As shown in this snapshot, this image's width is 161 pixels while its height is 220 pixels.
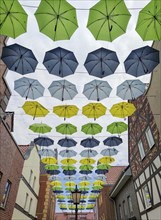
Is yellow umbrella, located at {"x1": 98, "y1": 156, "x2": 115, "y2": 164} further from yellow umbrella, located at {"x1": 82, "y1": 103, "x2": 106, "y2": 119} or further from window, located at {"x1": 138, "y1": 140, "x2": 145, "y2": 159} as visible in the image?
yellow umbrella, located at {"x1": 82, "y1": 103, "x2": 106, "y2": 119}

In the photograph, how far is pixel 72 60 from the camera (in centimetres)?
774

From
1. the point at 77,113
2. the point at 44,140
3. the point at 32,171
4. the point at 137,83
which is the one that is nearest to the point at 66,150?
the point at 44,140

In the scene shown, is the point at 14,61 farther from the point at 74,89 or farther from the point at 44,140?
the point at 44,140

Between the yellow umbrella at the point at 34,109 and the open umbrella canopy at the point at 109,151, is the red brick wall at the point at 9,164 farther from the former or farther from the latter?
the open umbrella canopy at the point at 109,151

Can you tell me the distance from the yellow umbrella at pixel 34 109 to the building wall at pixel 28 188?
7.57 m

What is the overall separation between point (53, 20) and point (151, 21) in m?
3.35

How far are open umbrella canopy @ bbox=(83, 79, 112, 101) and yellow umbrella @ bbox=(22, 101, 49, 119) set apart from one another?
254cm

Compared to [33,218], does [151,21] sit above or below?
above

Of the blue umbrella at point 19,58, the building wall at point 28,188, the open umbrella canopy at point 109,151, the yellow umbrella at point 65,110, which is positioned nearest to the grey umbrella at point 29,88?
the blue umbrella at point 19,58

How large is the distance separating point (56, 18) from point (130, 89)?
514 cm

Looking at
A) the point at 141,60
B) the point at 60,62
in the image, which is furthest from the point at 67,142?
the point at 141,60

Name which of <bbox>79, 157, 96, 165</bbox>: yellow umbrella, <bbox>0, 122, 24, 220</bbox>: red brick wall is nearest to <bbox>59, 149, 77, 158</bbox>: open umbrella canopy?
<bbox>79, 157, 96, 165</bbox>: yellow umbrella

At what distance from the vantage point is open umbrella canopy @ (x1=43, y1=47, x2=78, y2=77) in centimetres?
760

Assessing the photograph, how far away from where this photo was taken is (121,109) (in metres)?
10.3
